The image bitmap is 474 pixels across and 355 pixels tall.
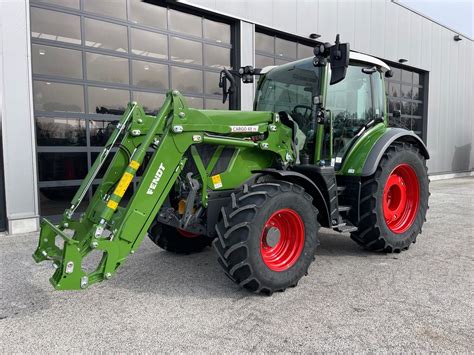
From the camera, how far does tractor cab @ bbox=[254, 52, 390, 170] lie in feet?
13.2

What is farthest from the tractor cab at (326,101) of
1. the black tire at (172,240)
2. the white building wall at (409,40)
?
the white building wall at (409,40)

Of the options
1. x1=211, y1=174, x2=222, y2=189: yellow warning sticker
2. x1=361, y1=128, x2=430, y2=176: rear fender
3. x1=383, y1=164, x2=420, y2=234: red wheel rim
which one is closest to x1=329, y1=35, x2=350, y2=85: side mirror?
x1=361, y1=128, x2=430, y2=176: rear fender

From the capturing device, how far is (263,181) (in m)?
3.60

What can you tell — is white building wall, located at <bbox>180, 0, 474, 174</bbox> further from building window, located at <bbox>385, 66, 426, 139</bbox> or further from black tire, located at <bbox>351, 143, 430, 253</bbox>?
black tire, located at <bbox>351, 143, 430, 253</bbox>

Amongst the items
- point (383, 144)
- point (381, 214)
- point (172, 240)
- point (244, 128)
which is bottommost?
point (172, 240)

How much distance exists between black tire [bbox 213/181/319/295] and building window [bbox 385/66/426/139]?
1040cm

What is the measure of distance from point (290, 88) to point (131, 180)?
2270 mm

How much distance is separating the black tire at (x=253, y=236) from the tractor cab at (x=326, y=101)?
92 centimetres

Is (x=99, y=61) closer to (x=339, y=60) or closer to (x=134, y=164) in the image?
(x=134, y=164)

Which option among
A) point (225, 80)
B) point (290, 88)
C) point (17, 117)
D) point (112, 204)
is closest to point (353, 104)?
point (290, 88)

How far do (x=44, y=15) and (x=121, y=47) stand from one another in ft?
4.26

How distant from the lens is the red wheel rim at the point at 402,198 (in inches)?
180

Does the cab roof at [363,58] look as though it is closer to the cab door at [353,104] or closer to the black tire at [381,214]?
the cab door at [353,104]

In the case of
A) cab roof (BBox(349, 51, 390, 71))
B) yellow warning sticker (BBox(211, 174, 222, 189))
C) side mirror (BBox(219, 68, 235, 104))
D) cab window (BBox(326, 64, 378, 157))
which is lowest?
yellow warning sticker (BBox(211, 174, 222, 189))
